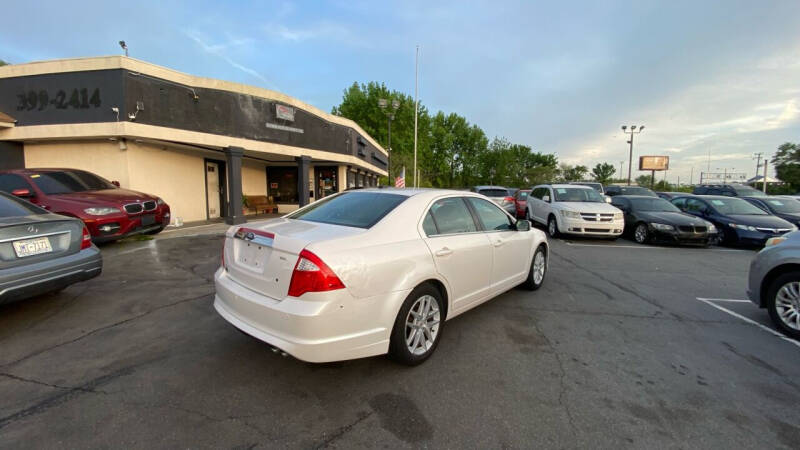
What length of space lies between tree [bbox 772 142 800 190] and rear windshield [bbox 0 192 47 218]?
6025 centimetres

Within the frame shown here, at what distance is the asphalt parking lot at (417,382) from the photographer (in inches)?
87.5

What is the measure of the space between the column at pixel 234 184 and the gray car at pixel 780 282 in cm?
1292

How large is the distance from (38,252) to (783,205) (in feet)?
60.8

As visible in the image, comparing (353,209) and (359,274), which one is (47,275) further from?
(359,274)

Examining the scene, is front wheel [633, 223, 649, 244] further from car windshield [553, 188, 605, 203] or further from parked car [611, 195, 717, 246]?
car windshield [553, 188, 605, 203]

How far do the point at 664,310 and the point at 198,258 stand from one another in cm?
787

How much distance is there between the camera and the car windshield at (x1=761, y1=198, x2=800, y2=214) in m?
11.4

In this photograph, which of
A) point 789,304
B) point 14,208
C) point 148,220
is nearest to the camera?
point 789,304

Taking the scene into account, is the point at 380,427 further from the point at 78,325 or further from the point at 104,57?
the point at 104,57

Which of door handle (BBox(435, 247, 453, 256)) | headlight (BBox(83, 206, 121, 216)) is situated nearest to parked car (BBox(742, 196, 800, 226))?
door handle (BBox(435, 247, 453, 256))

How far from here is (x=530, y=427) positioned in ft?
7.58

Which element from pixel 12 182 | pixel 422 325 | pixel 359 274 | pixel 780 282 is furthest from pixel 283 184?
pixel 780 282

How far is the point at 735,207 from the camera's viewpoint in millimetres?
10758

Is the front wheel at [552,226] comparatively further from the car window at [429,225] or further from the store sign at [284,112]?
the store sign at [284,112]
